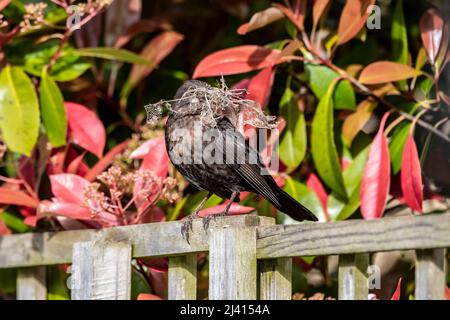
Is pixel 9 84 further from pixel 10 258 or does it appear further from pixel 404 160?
pixel 404 160

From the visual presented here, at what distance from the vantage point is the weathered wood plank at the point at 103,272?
292 centimetres

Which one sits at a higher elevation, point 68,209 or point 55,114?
point 55,114

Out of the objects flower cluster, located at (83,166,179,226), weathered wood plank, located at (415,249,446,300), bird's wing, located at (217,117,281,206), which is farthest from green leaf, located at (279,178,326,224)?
weathered wood plank, located at (415,249,446,300)

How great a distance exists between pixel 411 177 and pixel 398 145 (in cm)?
31

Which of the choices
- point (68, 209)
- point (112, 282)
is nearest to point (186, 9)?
point (68, 209)

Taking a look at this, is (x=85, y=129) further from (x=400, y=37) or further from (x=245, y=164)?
Result: (x=400, y=37)

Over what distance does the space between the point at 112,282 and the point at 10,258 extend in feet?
2.23

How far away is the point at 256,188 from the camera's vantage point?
3232 millimetres

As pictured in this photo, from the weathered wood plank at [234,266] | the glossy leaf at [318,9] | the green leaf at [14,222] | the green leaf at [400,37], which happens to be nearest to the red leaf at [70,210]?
the green leaf at [14,222]

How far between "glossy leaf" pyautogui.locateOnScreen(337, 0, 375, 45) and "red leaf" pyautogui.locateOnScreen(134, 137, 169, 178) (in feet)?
2.85

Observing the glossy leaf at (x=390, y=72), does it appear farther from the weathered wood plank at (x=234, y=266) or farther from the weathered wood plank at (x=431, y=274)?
the weathered wood plank at (x=431, y=274)

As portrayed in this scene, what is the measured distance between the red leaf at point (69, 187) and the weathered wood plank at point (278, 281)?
3.73 feet

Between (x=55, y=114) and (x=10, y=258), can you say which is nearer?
(x=10, y=258)
